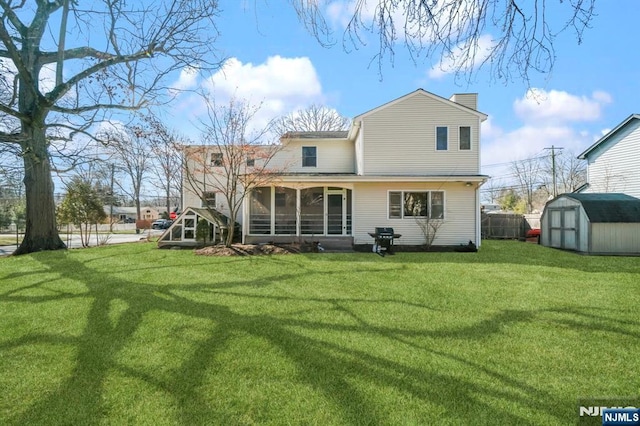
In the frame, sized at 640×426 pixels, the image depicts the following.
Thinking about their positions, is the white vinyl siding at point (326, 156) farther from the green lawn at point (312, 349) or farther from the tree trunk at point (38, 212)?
the green lawn at point (312, 349)

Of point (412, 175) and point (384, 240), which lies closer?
point (384, 240)

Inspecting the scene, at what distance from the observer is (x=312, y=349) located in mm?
4023

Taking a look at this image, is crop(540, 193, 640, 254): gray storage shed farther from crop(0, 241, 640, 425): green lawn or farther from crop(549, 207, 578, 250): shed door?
crop(0, 241, 640, 425): green lawn

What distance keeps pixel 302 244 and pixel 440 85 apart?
10.2 meters

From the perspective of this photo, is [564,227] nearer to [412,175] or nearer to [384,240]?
[412,175]

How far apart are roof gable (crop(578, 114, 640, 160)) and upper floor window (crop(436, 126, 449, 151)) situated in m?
8.66

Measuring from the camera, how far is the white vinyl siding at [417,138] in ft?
48.3

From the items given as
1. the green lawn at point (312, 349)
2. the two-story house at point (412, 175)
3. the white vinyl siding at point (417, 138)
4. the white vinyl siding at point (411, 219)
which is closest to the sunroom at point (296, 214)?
the two-story house at point (412, 175)

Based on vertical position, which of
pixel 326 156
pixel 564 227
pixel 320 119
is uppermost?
pixel 320 119

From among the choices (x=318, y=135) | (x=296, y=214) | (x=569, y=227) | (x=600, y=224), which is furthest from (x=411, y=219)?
(x=318, y=135)

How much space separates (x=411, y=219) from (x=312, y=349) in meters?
11.4

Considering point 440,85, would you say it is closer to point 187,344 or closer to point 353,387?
point 353,387

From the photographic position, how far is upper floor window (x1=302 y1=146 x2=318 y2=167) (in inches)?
712

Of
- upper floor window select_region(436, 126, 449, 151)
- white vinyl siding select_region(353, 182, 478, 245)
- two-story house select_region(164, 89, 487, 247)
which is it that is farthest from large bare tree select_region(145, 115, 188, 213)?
upper floor window select_region(436, 126, 449, 151)
